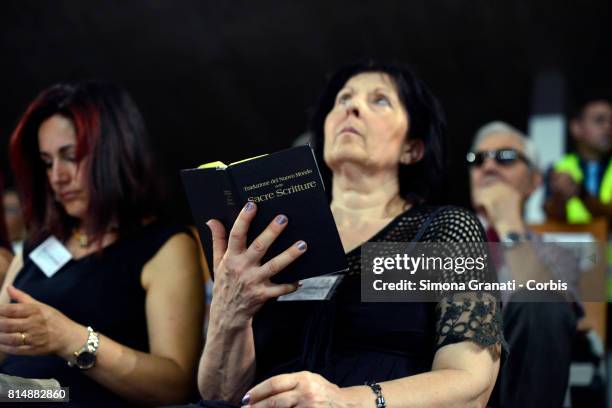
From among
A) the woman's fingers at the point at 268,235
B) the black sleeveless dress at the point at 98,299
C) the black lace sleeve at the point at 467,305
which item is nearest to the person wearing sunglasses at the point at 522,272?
the black lace sleeve at the point at 467,305

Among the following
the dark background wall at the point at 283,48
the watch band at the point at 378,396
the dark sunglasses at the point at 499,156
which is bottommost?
the watch band at the point at 378,396

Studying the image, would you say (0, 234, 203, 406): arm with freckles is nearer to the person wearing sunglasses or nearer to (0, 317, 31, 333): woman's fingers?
(0, 317, 31, 333): woman's fingers

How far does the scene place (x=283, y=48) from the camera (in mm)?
Result: 6520

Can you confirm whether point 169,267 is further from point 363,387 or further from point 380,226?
point 363,387

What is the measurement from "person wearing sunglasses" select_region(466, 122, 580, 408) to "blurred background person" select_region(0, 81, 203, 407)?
786 mm

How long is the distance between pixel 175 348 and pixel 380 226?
582mm

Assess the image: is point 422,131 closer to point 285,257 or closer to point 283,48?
point 285,257

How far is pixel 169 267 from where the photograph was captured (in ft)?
6.27

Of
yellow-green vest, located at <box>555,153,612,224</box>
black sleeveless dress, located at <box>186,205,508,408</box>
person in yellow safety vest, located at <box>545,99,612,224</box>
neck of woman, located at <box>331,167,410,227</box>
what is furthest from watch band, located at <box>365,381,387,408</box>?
person in yellow safety vest, located at <box>545,99,612,224</box>

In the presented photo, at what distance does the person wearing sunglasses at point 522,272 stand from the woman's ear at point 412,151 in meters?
0.42

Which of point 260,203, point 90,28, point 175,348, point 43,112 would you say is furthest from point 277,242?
point 90,28

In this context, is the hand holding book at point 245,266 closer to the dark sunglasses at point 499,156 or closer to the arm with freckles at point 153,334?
the arm with freckles at point 153,334

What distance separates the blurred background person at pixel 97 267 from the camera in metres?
1.73

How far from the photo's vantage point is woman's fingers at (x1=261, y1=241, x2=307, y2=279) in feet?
4.50
